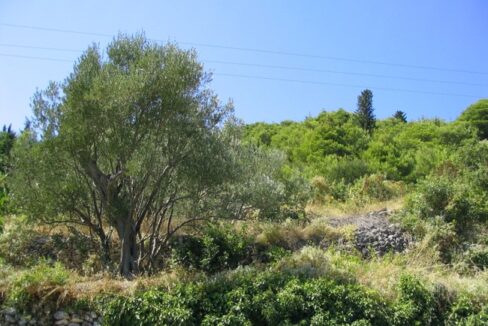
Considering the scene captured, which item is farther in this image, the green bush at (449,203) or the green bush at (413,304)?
the green bush at (449,203)

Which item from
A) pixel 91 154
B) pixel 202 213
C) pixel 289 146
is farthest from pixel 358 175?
pixel 91 154

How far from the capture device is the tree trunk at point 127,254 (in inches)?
336

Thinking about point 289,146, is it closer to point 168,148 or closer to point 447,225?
point 447,225

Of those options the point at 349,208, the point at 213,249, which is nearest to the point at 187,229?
the point at 213,249

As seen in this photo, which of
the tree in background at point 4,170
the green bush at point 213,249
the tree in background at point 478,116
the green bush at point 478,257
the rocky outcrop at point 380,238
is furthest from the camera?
the tree in background at point 478,116

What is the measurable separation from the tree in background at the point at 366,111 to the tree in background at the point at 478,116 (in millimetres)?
6575

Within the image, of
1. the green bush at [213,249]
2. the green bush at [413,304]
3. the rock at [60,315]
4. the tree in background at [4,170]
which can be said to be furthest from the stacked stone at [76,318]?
the green bush at [413,304]

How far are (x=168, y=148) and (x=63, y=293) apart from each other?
280 centimetres

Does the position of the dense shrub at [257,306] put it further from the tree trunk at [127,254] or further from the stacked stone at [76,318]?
the tree trunk at [127,254]

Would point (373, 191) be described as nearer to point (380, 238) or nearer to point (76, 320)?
point (380, 238)

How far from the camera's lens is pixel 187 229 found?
10.9m

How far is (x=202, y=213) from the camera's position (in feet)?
29.9

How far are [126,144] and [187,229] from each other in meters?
3.76

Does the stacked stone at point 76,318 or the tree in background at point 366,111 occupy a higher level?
the tree in background at point 366,111
